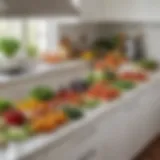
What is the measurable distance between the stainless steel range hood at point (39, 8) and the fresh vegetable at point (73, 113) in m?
0.85

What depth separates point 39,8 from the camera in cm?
301

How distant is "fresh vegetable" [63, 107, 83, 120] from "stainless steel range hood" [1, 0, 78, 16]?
2.78ft

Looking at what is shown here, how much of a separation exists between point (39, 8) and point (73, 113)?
1121 mm

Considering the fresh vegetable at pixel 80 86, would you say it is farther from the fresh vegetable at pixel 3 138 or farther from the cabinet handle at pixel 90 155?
the fresh vegetable at pixel 3 138

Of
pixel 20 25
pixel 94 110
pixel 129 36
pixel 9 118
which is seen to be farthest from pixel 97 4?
pixel 9 118

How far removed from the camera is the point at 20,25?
3527 millimetres

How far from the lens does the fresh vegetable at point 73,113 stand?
84.8 inches

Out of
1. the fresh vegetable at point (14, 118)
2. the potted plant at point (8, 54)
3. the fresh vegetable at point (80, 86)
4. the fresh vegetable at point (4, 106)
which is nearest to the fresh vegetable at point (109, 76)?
the fresh vegetable at point (80, 86)

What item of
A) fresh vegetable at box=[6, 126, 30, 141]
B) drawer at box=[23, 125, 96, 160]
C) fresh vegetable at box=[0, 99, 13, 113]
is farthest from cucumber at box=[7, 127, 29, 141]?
fresh vegetable at box=[0, 99, 13, 113]

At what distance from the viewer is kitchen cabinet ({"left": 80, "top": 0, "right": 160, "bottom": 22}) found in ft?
12.0

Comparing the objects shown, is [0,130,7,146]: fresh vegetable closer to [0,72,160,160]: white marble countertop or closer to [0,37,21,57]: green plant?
[0,72,160,160]: white marble countertop

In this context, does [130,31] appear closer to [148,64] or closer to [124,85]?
[148,64]

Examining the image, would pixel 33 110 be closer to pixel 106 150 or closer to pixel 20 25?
pixel 106 150

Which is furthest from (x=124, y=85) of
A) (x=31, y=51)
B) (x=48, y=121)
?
(x=48, y=121)
